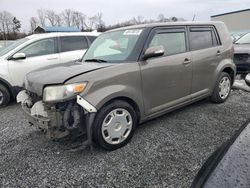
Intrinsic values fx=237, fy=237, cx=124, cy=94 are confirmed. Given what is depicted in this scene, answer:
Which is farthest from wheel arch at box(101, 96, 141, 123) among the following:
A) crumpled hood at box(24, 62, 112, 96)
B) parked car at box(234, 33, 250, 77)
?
parked car at box(234, 33, 250, 77)

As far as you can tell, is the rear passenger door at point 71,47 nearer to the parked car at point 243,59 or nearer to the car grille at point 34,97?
the car grille at point 34,97

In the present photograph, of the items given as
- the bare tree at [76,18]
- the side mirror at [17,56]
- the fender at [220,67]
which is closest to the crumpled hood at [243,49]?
the fender at [220,67]

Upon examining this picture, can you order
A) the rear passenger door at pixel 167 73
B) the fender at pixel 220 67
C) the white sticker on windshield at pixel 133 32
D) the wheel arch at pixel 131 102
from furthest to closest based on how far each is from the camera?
the fender at pixel 220 67
the white sticker on windshield at pixel 133 32
the rear passenger door at pixel 167 73
the wheel arch at pixel 131 102

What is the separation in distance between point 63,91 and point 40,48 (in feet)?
12.1

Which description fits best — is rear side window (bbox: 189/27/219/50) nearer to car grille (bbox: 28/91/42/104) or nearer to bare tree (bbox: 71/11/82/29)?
car grille (bbox: 28/91/42/104)

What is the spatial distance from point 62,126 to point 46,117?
0.77 ft

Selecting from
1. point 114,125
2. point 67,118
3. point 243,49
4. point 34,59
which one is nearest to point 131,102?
point 114,125

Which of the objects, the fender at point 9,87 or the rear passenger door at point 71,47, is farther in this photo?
the rear passenger door at point 71,47

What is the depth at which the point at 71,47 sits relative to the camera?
656 centimetres

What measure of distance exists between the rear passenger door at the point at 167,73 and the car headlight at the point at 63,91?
99 centimetres

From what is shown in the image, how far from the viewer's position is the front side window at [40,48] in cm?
587

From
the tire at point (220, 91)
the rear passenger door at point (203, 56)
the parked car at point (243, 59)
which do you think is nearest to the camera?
the rear passenger door at point (203, 56)

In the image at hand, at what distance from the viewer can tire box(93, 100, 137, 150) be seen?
303 cm

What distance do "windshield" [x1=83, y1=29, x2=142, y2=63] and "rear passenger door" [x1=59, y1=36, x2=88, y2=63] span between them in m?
2.20
